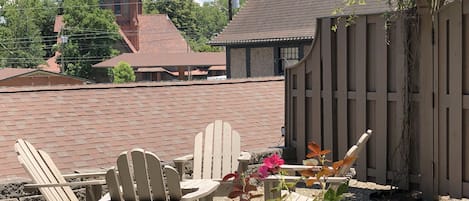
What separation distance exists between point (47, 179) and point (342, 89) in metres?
3.80

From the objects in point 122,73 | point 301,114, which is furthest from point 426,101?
point 122,73

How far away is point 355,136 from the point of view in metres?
8.07

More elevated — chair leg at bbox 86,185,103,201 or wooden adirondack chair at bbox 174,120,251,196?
wooden adirondack chair at bbox 174,120,251,196

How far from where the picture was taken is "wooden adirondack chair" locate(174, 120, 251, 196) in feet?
23.0

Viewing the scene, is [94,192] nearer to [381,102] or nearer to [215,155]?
[215,155]

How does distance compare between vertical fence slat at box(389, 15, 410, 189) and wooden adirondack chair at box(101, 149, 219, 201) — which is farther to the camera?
vertical fence slat at box(389, 15, 410, 189)

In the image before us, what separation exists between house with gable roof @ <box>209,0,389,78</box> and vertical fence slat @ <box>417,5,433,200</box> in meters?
18.6

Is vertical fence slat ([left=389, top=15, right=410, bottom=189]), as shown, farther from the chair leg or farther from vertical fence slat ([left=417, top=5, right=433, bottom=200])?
the chair leg

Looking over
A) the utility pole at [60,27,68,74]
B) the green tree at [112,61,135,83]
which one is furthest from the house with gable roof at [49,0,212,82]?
the green tree at [112,61,135,83]

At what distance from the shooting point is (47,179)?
572 cm

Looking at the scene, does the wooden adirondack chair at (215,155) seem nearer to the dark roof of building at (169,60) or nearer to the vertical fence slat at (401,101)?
the vertical fence slat at (401,101)

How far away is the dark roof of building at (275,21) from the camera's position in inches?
1065

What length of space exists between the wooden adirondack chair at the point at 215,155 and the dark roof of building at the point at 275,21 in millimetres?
18631

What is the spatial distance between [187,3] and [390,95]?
8997 cm
